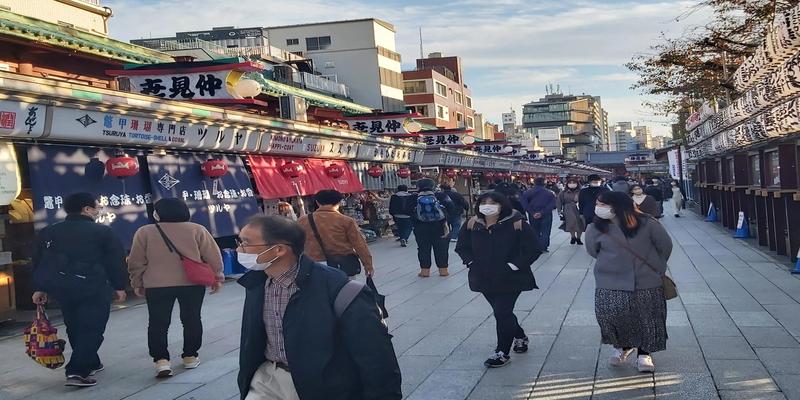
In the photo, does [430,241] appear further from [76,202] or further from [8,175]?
[76,202]

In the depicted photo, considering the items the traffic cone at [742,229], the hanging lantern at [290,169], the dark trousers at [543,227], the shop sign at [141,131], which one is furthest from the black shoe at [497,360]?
the traffic cone at [742,229]

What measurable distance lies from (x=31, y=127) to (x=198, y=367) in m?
4.47

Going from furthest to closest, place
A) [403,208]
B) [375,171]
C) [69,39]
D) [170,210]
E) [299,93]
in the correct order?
[375,171], [299,93], [403,208], [69,39], [170,210]

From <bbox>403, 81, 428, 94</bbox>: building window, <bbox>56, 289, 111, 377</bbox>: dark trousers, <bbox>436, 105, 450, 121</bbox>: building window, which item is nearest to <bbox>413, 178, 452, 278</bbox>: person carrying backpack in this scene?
<bbox>56, 289, 111, 377</bbox>: dark trousers

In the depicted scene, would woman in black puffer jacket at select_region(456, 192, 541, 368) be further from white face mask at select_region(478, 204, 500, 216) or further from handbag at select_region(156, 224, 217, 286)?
handbag at select_region(156, 224, 217, 286)

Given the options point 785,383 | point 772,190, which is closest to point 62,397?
point 785,383

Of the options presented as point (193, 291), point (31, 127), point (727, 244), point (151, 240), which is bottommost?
point (727, 244)

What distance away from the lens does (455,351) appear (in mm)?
7094

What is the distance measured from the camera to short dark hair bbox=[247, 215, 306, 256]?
3.15 meters

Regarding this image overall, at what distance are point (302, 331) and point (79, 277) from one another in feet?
13.4

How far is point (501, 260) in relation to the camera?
Result: 6391mm

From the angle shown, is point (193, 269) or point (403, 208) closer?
point (193, 269)

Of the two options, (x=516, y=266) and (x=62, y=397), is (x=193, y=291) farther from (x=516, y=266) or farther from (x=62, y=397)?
(x=516, y=266)

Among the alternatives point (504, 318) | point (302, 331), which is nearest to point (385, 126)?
point (504, 318)
